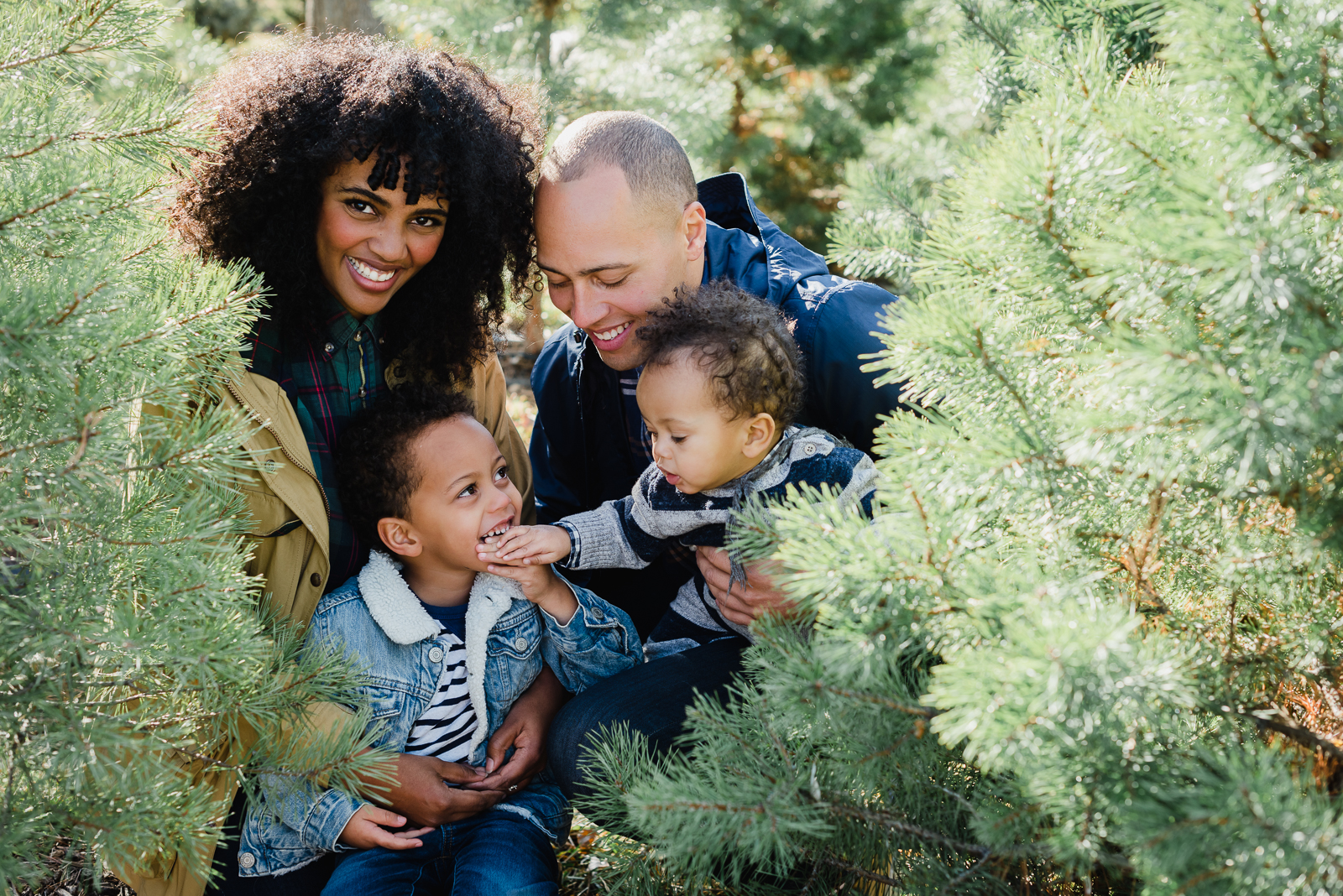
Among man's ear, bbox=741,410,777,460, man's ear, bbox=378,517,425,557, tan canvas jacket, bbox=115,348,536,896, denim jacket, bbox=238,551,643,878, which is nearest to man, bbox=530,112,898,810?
denim jacket, bbox=238,551,643,878

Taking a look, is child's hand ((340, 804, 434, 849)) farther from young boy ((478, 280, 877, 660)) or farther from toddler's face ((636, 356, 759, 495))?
toddler's face ((636, 356, 759, 495))

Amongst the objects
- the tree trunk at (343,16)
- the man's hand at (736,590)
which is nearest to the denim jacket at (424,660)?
the man's hand at (736,590)

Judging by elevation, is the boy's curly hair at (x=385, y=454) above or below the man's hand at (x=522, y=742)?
above

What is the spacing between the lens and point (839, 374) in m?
2.26

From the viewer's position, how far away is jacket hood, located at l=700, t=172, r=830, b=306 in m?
2.44

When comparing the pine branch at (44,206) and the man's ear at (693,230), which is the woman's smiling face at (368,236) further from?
the pine branch at (44,206)

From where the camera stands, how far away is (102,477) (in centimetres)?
123

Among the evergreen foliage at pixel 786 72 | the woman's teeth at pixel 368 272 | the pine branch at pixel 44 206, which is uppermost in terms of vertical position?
the pine branch at pixel 44 206

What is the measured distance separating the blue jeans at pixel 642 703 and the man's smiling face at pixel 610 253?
0.73m

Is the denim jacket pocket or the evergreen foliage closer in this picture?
the denim jacket pocket

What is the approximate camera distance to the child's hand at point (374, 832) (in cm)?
184

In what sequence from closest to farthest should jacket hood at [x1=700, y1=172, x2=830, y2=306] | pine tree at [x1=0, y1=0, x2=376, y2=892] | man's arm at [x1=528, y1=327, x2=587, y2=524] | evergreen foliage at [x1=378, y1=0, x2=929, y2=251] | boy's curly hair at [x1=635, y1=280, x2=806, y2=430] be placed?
pine tree at [x1=0, y1=0, x2=376, y2=892] < boy's curly hair at [x1=635, y1=280, x2=806, y2=430] < jacket hood at [x1=700, y1=172, x2=830, y2=306] < man's arm at [x1=528, y1=327, x2=587, y2=524] < evergreen foliage at [x1=378, y1=0, x2=929, y2=251]

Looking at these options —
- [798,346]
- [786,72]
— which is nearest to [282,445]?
[798,346]

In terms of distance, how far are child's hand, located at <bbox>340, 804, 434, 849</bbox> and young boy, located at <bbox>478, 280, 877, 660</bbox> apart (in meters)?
0.54
